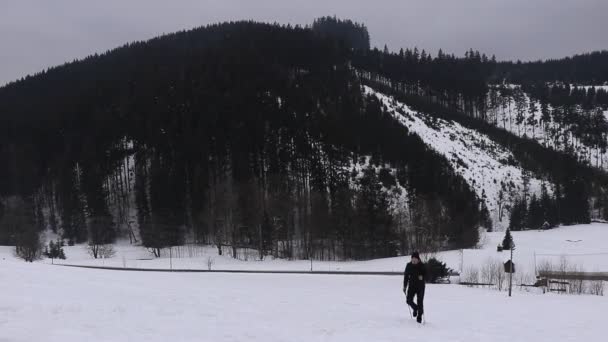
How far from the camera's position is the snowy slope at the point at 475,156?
10319 centimetres

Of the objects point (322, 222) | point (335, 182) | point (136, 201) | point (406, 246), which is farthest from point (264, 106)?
point (406, 246)

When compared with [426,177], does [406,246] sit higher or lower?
lower

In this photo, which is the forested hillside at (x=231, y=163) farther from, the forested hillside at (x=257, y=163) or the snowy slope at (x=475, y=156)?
the snowy slope at (x=475, y=156)

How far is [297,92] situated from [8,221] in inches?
2768

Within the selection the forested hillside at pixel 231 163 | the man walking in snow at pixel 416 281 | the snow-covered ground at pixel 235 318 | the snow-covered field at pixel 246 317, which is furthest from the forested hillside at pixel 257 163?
the man walking in snow at pixel 416 281

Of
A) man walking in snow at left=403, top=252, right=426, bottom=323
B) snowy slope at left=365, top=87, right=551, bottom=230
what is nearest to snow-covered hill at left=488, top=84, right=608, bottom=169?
snowy slope at left=365, top=87, right=551, bottom=230

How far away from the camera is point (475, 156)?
114375 millimetres

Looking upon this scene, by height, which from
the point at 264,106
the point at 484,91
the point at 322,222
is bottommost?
the point at 322,222

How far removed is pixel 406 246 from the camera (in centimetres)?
6325

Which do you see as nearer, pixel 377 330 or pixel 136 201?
pixel 377 330

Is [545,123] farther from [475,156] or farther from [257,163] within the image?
[257,163]

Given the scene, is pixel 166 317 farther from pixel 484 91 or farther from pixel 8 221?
pixel 484 91

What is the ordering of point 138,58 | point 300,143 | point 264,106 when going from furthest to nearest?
point 138,58
point 264,106
point 300,143

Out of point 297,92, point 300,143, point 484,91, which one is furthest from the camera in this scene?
point 484,91
